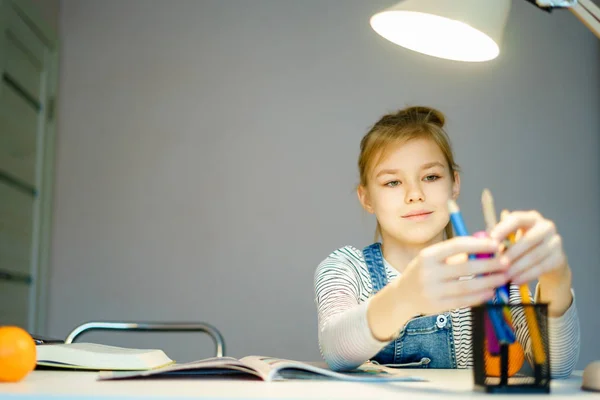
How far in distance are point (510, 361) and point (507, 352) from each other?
10 millimetres

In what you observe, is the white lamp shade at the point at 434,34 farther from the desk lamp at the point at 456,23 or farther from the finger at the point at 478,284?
the finger at the point at 478,284

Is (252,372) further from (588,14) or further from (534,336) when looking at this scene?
(588,14)

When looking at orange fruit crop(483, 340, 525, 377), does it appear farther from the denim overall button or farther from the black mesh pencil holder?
the denim overall button

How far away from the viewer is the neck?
1393 millimetres

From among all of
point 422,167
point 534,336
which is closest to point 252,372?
point 534,336

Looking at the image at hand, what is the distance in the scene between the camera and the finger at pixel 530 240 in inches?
27.5

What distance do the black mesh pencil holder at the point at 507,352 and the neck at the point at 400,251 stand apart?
703 millimetres

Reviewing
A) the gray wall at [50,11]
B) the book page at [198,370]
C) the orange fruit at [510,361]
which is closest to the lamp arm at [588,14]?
the orange fruit at [510,361]

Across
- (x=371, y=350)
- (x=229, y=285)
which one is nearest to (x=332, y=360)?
(x=371, y=350)

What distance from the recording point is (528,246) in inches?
27.9

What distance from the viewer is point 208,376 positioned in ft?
2.58

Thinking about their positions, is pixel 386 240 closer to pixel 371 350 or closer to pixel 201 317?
pixel 371 350

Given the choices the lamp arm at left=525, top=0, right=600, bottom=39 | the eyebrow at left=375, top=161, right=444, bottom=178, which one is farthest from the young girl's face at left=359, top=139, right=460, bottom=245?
the lamp arm at left=525, top=0, right=600, bottom=39

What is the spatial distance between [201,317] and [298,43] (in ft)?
4.06
